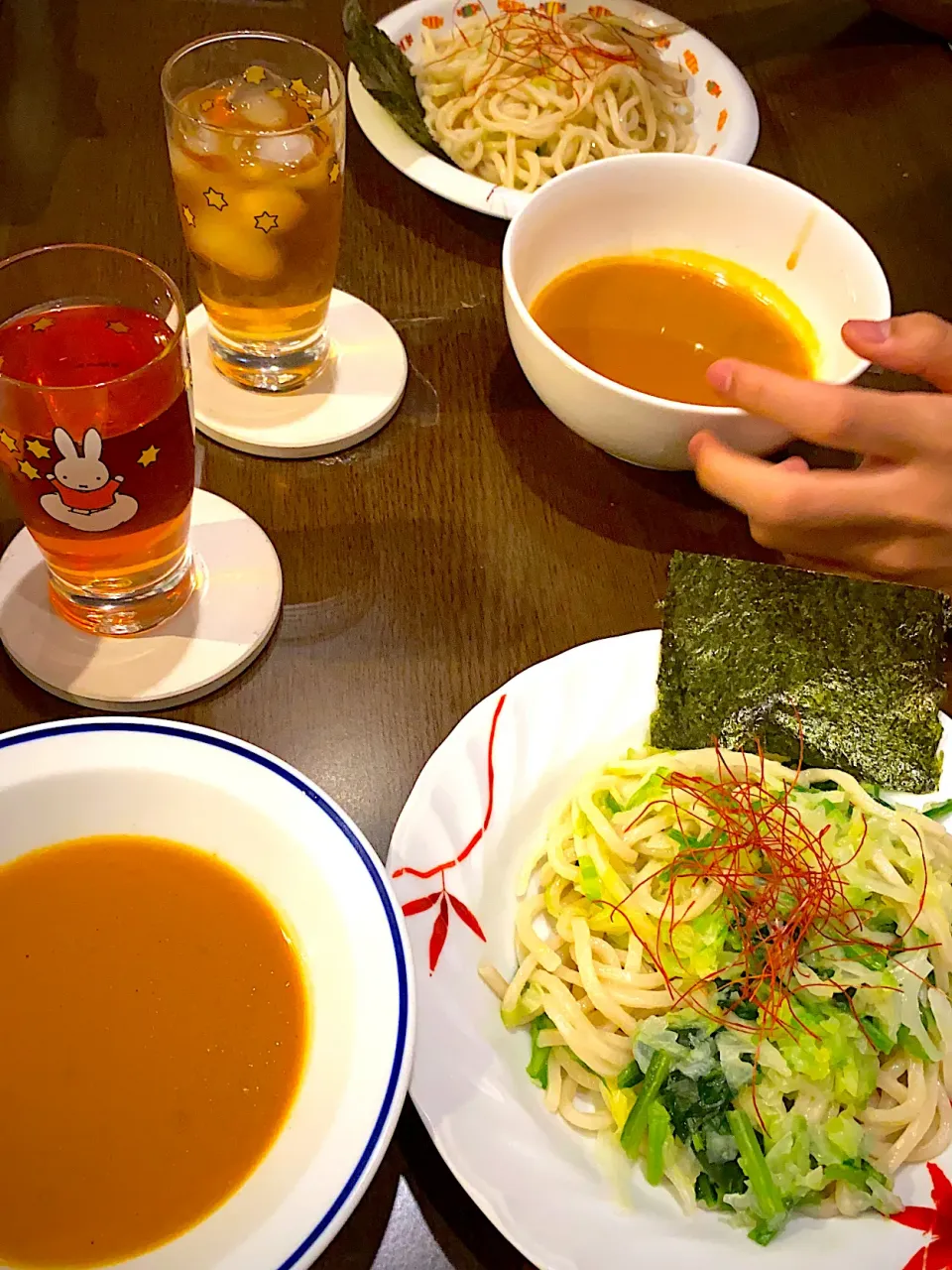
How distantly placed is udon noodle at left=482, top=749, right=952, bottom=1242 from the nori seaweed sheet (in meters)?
0.04

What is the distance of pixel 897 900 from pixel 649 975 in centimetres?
29

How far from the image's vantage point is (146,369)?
3.63 ft

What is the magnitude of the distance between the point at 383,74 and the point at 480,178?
0.24m

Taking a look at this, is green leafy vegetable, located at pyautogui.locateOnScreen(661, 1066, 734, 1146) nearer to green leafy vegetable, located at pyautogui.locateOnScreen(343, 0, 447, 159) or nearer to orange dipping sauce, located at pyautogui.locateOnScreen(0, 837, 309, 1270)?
Result: orange dipping sauce, located at pyautogui.locateOnScreen(0, 837, 309, 1270)

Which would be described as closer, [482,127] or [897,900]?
[897,900]

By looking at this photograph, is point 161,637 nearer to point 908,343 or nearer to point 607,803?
point 607,803

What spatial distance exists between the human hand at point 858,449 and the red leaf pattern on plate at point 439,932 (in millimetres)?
606

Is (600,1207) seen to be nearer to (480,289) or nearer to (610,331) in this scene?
(610,331)

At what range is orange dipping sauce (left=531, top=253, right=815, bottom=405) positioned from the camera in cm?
155

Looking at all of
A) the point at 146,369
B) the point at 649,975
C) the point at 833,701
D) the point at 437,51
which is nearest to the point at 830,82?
the point at 437,51

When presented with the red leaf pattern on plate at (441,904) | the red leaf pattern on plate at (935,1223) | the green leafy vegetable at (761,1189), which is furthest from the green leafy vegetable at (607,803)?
the red leaf pattern on plate at (935,1223)

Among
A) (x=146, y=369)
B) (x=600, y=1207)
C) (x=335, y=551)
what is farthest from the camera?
(x=335, y=551)

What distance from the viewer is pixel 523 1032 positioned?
3.63 feet

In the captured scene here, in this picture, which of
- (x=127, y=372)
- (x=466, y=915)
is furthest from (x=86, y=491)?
(x=466, y=915)
